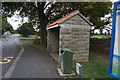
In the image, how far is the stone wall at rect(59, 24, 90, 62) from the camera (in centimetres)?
710

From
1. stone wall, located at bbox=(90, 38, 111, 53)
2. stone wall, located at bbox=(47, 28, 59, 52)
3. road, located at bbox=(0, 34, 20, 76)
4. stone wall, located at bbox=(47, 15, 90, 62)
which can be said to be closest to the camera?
road, located at bbox=(0, 34, 20, 76)

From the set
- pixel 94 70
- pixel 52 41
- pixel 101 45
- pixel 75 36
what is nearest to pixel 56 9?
pixel 52 41

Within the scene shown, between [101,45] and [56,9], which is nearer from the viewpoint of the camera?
[101,45]

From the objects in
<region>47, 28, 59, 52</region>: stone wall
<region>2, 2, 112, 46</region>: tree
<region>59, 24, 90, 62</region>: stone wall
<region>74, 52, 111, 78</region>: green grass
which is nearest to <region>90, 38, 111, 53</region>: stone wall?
<region>2, 2, 112, 46</region>: tree

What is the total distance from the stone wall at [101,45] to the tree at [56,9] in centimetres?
228

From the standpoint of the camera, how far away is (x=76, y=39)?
737cm

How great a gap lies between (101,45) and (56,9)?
822cm

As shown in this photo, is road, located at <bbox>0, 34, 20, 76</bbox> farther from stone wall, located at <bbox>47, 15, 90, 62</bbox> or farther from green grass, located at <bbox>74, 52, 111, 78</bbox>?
green grass, located at <bbox>74, 52, 111, 78</bbox>

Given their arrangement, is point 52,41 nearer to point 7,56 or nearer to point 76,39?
point 76,39

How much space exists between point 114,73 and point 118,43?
1.18m

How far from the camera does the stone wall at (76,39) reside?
7098 mm

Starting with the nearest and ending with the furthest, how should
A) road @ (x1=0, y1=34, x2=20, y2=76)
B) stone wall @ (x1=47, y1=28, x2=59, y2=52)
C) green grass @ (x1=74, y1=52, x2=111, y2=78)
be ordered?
green grass @ (x1=74, y1=52, x2=111, y2=78)
road @ (x1=0, y1=34, x2=20, y2=76)
stone wall @ (x1=47, y1=28, x2=59, y2=52)

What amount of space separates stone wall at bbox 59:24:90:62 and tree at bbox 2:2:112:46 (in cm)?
567

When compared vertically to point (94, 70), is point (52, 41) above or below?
above
